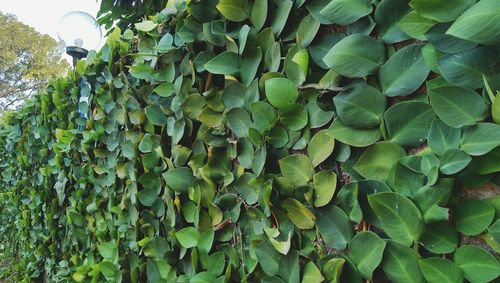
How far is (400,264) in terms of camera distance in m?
0.77

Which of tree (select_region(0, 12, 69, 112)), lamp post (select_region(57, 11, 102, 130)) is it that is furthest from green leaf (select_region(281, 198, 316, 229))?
tree (select_region(0, 12, 69, 112))

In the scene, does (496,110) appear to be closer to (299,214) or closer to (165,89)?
(299,214)

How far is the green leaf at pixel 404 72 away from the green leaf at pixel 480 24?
122mm

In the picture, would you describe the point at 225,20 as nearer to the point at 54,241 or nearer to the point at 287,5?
the point at 287,5

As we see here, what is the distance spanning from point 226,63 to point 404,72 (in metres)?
0.57

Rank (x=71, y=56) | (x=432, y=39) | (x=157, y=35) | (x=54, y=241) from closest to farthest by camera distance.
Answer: (x=432, y=39) < (x=157, y=35) < (x=54, y=241) < (x=71, y=56)

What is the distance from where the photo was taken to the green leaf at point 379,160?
79cm

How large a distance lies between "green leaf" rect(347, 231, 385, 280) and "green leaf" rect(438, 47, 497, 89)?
1.13 feet

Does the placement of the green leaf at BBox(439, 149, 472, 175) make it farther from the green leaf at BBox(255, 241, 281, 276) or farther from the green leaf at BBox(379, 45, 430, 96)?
the green leaf at BBox(255, 241, 281, 276)

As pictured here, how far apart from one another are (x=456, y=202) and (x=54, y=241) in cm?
252

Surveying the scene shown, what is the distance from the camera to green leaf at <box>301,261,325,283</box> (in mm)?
905

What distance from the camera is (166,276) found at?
1425 millimetres

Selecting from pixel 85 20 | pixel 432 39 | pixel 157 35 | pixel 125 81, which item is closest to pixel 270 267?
pixel 432 39

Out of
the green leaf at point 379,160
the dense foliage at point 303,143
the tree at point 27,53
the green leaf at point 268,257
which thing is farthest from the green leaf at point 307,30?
the tree at point 27,53
